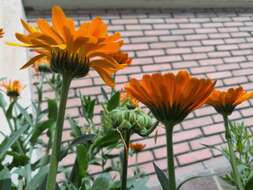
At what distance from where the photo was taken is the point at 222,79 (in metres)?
2.33

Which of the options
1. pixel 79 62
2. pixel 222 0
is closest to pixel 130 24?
pixel 222 0

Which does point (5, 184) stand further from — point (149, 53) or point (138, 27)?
point (138, 27)

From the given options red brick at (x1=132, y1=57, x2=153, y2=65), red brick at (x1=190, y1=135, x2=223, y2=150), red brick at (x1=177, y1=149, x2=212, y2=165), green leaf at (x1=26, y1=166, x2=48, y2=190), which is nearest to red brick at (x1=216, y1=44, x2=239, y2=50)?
red brick at (x1=132, y1=57, x2=153, y2=65)

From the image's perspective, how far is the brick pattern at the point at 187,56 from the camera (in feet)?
6.28

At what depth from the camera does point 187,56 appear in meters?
2.32

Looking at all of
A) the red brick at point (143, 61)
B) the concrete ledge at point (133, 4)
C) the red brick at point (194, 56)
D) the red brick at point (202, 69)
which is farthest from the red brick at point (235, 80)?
the concrete ledge at point (133, 4)

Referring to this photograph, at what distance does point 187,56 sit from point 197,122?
513 mm

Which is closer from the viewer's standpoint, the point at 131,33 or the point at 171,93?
the point at 171,93

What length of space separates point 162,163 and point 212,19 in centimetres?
137

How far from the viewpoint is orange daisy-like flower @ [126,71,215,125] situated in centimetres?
32

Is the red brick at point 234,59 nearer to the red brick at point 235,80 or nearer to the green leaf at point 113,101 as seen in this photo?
the red brick at point 235,80

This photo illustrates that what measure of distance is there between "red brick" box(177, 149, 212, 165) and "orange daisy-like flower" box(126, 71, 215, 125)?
1573mm

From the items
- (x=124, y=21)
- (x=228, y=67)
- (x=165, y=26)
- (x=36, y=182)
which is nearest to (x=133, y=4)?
(x=124, y=21)

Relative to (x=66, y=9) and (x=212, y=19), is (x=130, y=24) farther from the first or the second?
(x=212, y=19)
